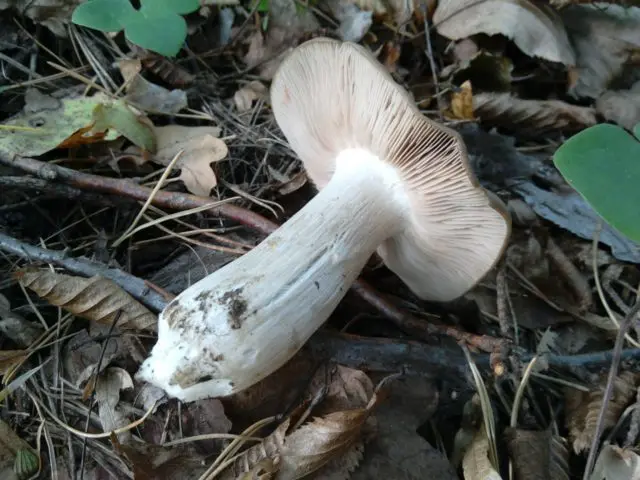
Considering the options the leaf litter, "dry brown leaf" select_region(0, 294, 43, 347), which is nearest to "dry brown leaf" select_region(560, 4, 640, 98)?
the leaf litter

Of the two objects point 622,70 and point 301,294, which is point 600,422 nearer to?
point 301,294

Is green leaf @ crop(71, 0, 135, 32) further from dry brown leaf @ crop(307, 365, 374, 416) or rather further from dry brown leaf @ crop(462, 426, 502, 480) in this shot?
dry brown leaf @ crop(462, 426, 502, 480)

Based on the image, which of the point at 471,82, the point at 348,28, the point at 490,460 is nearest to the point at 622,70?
the point at 471,82

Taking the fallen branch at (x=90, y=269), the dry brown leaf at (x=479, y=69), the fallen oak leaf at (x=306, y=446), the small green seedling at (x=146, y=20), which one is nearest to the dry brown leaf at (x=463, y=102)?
the dry brown leaf at (x=479, y=69)

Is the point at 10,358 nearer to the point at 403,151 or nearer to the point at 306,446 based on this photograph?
the point at 306,446

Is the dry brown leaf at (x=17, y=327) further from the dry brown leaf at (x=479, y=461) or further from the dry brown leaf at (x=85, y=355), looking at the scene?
the dry brown leaf at (x=479, y=461)
